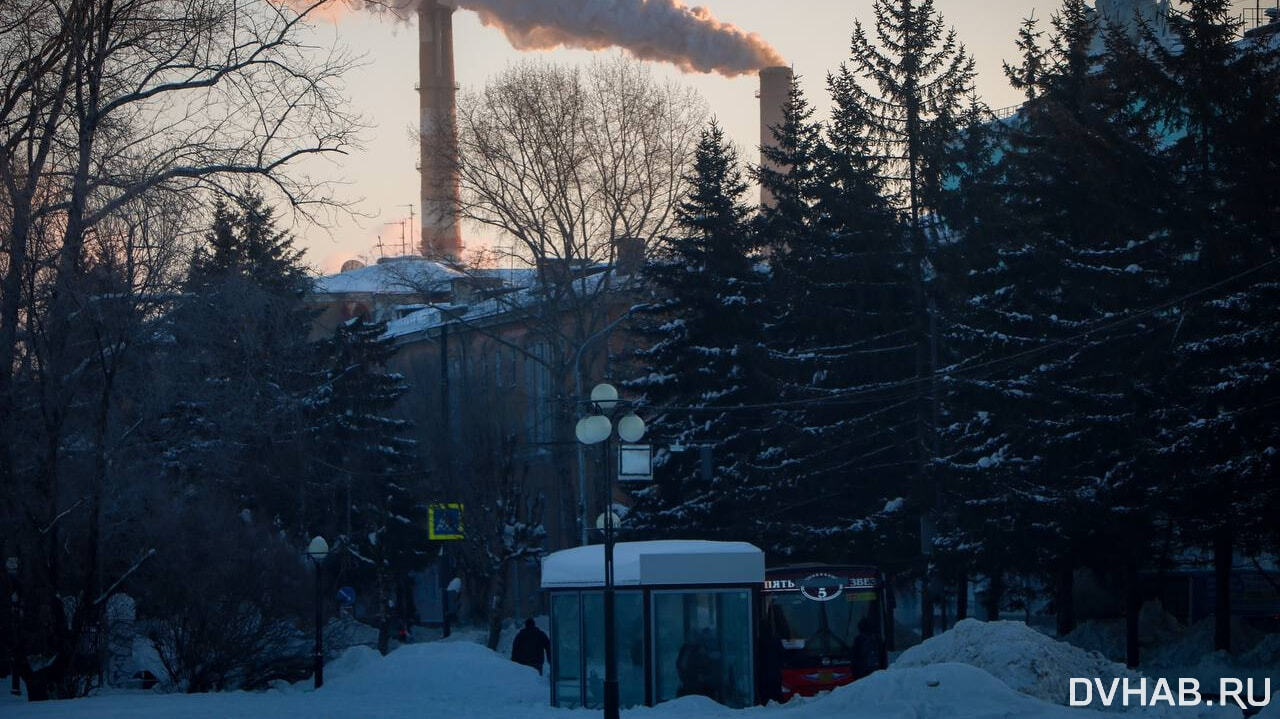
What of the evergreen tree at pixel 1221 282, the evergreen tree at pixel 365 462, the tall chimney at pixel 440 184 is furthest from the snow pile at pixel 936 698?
the tall chimney at pixel 440 184

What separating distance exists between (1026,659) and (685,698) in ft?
15.8

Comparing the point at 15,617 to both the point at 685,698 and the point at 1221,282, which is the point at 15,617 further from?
the point at 1221,282

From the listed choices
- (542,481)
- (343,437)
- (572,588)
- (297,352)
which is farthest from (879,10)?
(542,481)

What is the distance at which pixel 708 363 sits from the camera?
3928cm

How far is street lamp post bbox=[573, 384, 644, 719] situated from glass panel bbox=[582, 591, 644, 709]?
256cm

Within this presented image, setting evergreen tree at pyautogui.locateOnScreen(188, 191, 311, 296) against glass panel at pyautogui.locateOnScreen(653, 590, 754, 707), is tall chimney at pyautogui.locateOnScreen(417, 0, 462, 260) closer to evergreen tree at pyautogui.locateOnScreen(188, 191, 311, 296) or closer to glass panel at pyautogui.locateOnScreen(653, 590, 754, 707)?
evergreen tree at pyautogui.locateOnScreen(188, 191, 311, 296)

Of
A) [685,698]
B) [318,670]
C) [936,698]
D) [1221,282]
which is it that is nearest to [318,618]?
[318,670]

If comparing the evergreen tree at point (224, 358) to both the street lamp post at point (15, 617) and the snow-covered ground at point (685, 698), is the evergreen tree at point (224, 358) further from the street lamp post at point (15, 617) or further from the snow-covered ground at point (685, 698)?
the snow-covered ground at point (685, 698)

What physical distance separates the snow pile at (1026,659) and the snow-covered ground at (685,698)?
2 cm

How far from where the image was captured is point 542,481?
59969 mm

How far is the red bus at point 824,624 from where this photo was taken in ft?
85.7

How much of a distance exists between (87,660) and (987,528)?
58.0 ft

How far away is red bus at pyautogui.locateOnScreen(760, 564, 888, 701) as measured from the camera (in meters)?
26.1

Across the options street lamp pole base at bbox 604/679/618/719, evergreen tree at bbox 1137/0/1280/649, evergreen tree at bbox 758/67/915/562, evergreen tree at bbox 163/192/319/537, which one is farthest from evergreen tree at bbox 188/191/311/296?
evergreen tree at bbox 1137/0/1280/649
